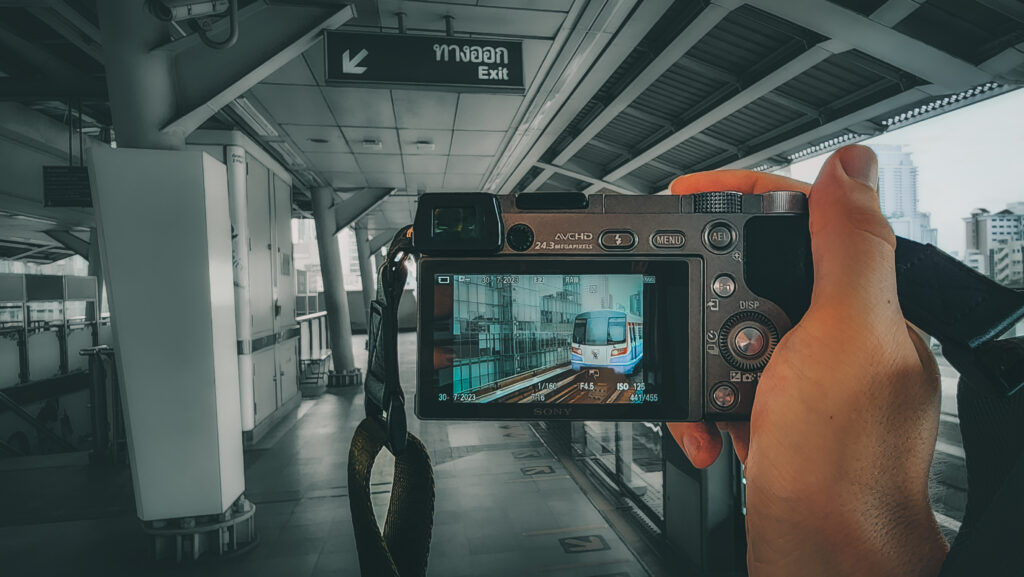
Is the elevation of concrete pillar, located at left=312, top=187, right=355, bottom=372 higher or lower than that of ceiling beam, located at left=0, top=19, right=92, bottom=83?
lower

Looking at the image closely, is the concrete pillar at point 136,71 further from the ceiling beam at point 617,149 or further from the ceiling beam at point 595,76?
the ceiling beam at point 617,149

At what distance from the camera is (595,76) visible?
430 cm

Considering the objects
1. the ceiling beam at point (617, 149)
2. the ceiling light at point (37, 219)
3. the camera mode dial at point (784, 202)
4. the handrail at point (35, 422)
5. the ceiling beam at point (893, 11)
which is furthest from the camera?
the ceiling light at point (37, 219)

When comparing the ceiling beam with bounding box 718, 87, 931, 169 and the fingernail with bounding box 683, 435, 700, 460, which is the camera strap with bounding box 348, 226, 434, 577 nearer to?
the fingernail with bounding box 683, 435, 700, 460

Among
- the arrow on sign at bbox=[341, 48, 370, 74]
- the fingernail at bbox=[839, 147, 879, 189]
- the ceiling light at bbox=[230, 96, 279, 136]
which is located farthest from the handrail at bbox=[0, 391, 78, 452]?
the fingernail at bbox=[839, 147, 879, 189]

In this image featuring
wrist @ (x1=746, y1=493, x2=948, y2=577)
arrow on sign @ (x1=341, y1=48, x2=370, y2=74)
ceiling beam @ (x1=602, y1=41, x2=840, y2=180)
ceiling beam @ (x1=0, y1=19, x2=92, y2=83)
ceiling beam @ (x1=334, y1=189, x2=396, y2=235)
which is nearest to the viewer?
wrist @ (x1=746, y1=493, x2=948, y2=577)

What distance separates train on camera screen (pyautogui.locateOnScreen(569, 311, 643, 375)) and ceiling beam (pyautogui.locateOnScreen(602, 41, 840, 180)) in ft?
11.6

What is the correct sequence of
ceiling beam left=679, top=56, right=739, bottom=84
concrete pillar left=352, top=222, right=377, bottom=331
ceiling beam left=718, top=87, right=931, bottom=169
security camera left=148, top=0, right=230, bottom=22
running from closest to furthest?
security camera left=148, top=0, right=230, bottom=22 → ceiling beam left=718, top=87, right=931, bottom=169 → ceiling beam left=679, top=56, right=739, bottom=84 → concrete pillar left=352, top=222, right=377, bottom=331

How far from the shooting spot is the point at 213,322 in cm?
280

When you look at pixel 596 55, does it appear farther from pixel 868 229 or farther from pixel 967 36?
pixel 868 229

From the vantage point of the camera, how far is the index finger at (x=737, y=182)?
94 cm

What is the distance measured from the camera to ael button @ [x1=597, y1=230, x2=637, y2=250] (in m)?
0.88
